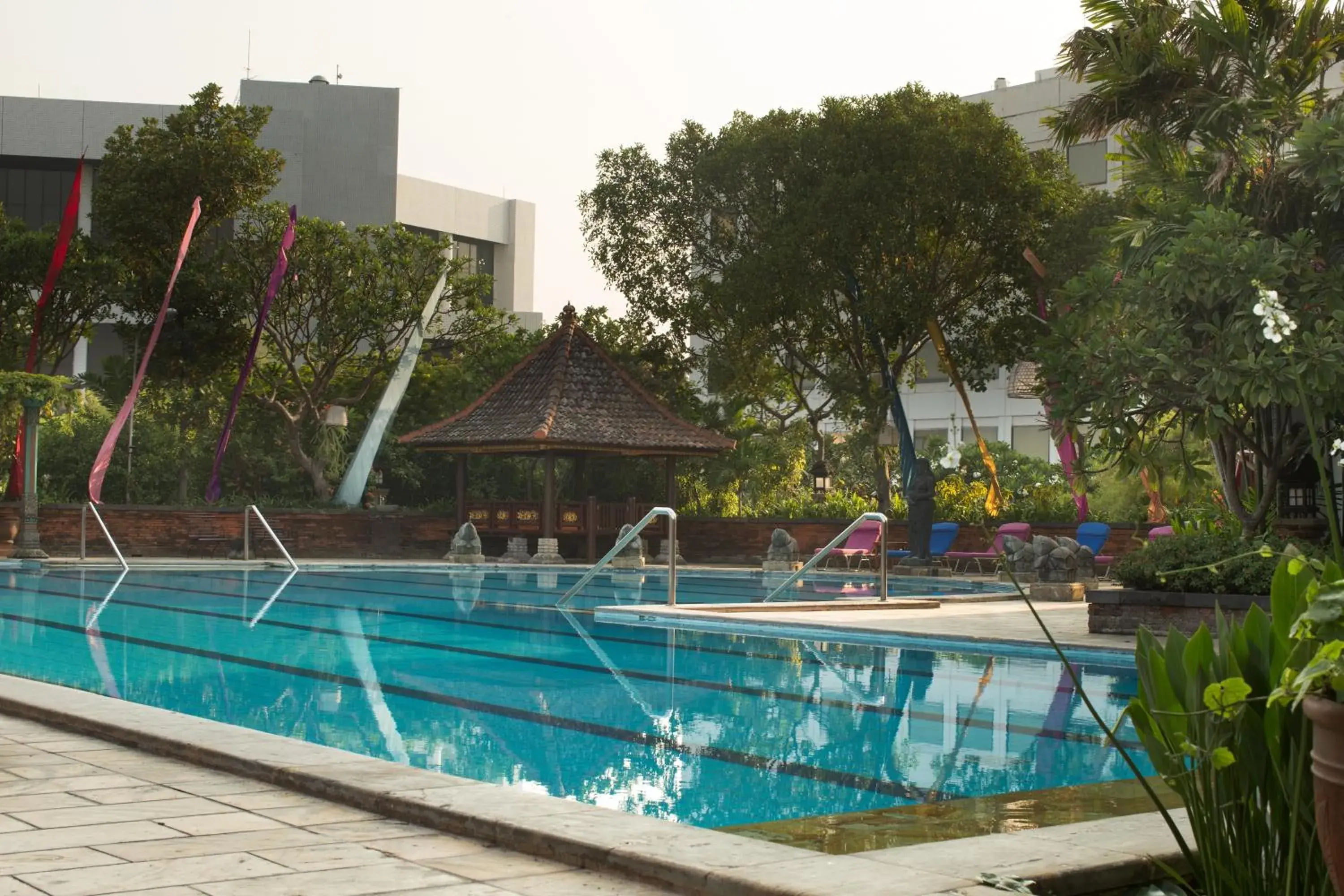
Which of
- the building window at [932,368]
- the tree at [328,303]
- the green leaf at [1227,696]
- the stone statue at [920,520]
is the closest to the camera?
the green leaf at [1227,696]

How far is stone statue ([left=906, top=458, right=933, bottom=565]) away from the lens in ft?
81.4

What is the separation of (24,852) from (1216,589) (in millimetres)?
9246

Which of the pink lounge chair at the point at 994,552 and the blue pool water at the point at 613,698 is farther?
the pink lounge chair at the point at 994,552

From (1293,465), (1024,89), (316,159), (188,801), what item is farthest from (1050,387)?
(1024,89)

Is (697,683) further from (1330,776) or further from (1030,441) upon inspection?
(1030,441)

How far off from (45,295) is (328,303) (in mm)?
6279

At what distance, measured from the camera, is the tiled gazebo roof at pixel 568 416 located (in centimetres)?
2845

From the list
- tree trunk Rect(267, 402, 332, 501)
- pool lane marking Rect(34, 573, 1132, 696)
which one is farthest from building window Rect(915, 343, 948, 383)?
pool lane marking Rect(34, 573, 1132, 696)

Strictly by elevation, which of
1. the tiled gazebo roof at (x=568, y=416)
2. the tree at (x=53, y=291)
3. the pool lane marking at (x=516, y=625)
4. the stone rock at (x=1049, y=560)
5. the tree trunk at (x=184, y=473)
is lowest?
the pool lane marking at (x=516, y=625)

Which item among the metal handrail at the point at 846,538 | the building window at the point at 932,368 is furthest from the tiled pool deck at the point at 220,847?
the building window at the point at 932,368

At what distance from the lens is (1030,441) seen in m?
64.8

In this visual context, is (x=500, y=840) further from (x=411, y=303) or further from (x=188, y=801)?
(x=411, y=303)

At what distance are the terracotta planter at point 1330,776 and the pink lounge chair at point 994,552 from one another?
21.2 meters

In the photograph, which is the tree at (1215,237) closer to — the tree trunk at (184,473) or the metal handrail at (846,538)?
the metal handrail at (846,538)
